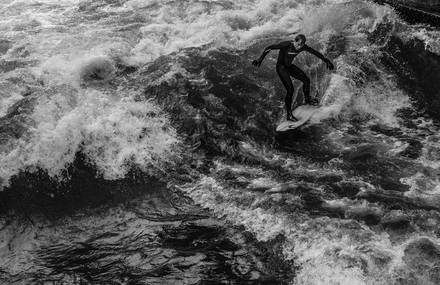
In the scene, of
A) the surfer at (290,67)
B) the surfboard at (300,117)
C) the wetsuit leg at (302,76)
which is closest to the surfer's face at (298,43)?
the surfer at (290,67)

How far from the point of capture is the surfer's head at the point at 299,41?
29.7 feet

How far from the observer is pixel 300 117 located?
9367 mm

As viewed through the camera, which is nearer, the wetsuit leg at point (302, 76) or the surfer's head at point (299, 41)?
the surfer's head at point (299, 41)

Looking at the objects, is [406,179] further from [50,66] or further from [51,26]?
[51,26]

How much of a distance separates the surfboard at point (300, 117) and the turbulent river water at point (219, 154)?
0.60 feet

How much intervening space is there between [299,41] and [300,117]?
154cm

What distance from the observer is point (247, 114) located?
9.77 metres

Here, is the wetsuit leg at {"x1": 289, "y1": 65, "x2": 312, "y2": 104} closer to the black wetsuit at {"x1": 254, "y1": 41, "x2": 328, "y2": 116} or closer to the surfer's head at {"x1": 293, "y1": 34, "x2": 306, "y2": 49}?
the black wetsuit at {"x1": 254, "y1": 41, "x2": 328, "y2": 116}

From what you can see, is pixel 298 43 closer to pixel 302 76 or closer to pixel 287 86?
pixel 302 76

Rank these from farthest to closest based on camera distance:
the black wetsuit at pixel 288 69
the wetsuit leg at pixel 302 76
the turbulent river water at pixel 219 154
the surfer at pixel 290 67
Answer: the wetsuit leg at pixel 302 76
the black wetsuit at pixel 288 69
the surfer at pixel 290 67
the turbulent river water at pixel 219 154

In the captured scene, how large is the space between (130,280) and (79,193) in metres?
2.56

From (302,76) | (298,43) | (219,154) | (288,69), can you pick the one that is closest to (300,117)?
(302,76)

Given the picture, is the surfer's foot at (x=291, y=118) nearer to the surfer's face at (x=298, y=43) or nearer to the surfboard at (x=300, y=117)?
the surfboard at (x=300, y=117)

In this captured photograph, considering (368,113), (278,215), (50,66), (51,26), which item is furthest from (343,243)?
(51,26)
